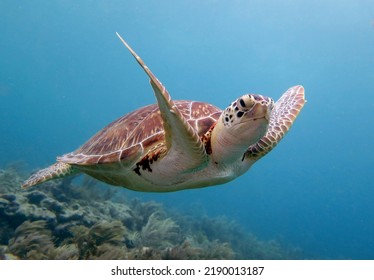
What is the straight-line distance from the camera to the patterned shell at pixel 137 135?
301 cm

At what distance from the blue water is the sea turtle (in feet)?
43.9

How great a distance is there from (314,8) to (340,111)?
1486 inches

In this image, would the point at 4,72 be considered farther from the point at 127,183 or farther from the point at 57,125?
the point at 127,183

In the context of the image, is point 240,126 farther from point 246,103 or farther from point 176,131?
point 176,131

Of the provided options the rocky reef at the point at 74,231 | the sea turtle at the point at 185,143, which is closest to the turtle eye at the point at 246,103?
the sea turtle at the point at 185,143

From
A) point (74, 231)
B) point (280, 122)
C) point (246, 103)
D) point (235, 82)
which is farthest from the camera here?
point (235, 82)

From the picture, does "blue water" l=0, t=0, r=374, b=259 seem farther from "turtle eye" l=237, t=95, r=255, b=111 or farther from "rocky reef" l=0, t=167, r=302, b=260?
"turtle eye" l=237, t=95, r=255, b=111

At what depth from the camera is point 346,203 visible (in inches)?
3526

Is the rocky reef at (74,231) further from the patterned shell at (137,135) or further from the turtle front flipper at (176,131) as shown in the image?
the turtle front flipper at (176,131)

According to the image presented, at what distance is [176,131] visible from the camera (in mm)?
2334

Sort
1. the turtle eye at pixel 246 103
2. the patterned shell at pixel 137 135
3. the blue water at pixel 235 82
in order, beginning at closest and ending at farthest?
the turtle eye at pixel 246 103
the patterned shell at pixel 137 135
the blue water at pixel 235 82

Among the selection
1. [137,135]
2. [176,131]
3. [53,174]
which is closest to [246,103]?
[176,131]

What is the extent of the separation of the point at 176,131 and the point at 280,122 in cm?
171
